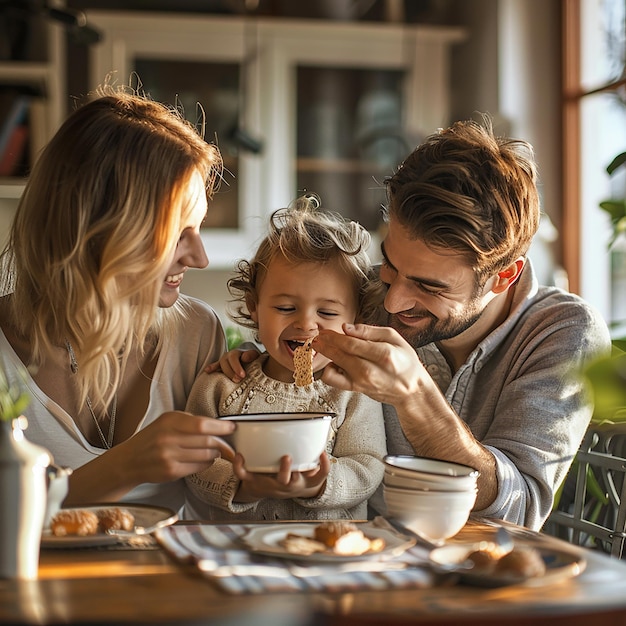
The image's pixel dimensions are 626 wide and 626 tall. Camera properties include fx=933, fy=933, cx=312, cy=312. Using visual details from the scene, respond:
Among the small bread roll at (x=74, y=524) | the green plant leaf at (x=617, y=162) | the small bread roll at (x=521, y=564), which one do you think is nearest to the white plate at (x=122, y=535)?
the small bread roll at (x=74, y=524)

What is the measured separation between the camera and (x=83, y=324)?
1585mm

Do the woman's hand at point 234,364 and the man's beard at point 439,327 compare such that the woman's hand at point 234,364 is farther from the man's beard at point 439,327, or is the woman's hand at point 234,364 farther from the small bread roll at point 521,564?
the small bread roll at point 521,564

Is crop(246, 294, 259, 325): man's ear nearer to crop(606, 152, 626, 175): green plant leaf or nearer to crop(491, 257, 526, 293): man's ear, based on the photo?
crop(491, 257, 526, 293): man's ear

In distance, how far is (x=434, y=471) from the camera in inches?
49.0

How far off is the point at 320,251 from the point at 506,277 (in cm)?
37

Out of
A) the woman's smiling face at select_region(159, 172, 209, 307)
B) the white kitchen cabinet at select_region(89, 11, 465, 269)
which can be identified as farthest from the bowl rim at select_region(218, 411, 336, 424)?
the white kitchen cabinet at select_region(89, 11, 465, 269)

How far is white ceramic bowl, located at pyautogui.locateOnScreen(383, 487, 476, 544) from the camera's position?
3.84ft

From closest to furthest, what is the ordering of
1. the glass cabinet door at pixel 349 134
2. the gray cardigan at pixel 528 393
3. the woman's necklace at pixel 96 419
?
the gray cardigan at pixel 528 393 < the woman's necklace at pixel 96 419 < the glass cabinet door at pixel 349 134

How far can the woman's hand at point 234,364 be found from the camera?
1.70 meters

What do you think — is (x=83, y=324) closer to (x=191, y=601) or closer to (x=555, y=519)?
(x=191, y=601)

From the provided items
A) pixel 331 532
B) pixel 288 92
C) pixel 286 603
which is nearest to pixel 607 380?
pixel 286 603

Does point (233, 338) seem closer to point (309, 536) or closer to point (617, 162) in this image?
point (617, 162)

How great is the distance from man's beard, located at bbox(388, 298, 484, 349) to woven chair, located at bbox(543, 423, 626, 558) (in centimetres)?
30

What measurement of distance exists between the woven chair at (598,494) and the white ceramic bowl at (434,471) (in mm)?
444
